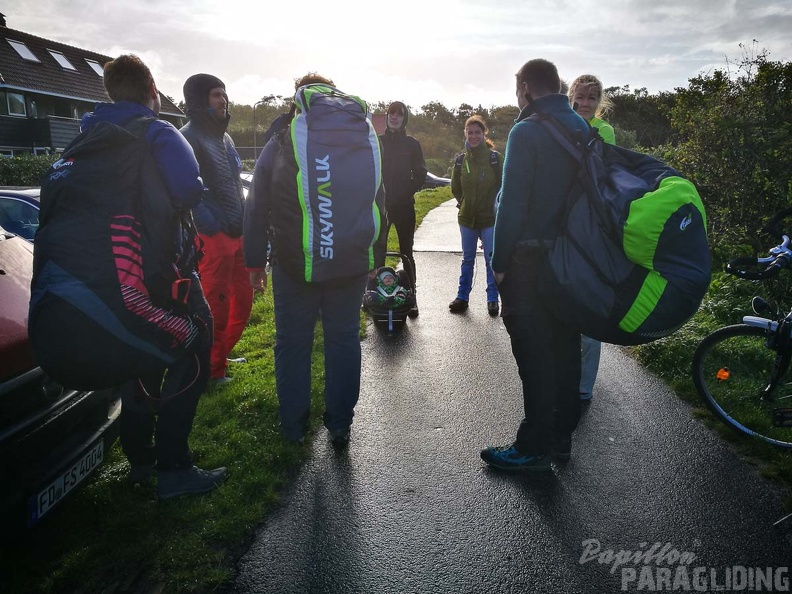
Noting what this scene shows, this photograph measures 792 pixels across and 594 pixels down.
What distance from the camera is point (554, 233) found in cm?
304

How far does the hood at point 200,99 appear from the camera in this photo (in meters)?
4.06

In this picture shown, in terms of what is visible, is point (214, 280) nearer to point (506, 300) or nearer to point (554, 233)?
point (506, 300)

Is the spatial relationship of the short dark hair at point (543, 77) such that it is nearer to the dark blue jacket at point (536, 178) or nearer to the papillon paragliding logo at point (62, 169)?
the dark blue jacket at point (536, 178)

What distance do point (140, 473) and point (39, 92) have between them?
28.8 metres

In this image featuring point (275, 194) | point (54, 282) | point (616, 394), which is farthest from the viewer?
point (616, 394)

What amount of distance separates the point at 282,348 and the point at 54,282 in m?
1.37

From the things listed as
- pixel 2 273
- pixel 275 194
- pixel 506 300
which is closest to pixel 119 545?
pixel 2 273

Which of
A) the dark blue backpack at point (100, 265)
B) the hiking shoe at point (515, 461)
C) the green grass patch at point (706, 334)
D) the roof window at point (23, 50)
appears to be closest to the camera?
the dark blue backpack at point (100, 265)

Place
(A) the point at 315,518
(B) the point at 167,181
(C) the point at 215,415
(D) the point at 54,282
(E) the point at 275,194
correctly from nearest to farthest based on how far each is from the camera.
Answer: (D) the point at 54,282, (B) the point at 167,181, (A) the point at 315,518, (E) the point at 275,194, (C) the point at 215,415

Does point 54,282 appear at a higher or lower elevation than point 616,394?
higher

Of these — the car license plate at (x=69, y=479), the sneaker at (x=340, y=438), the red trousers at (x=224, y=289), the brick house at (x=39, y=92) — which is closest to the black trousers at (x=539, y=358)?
the sneaker at (x=340, y=438)

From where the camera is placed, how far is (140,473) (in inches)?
125

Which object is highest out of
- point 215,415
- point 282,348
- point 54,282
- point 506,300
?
point 54,282

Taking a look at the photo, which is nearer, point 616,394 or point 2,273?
point 2,273
